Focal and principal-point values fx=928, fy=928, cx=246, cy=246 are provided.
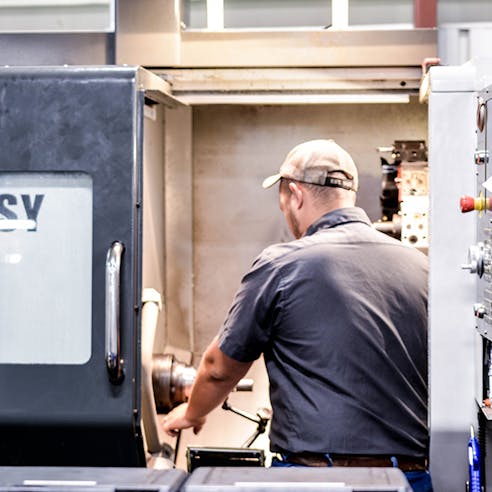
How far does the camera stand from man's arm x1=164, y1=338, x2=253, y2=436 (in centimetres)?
255

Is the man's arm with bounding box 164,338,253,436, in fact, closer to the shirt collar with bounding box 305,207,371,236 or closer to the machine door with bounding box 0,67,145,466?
the machine door with bounding box 0,67,145,466

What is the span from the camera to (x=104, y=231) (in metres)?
2.35

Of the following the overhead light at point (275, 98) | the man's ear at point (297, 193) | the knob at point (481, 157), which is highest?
the overhead light at point (275, 98)

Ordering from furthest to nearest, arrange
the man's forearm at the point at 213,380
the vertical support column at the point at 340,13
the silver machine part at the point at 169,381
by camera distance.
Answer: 1. the vertical support column at the point at 340,13
2. the silver machine part at the point at 169,381
3. the man's forearm at the point at 213,380

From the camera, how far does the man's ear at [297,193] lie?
2.66 m

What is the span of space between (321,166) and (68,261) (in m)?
0.77

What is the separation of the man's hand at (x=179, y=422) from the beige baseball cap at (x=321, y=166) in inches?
30.0

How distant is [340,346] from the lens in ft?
7.89

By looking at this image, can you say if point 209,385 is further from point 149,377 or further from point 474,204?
point 474,204

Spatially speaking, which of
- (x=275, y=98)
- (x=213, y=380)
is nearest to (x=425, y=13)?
(x=275, y=98)

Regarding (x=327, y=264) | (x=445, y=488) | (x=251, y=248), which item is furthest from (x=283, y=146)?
(x=445, y=488)

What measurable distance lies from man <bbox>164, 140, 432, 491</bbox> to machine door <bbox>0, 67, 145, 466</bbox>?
1.13ft

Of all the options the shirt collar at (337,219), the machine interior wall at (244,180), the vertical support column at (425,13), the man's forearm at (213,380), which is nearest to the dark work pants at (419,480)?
the man's forearm at (213,380)

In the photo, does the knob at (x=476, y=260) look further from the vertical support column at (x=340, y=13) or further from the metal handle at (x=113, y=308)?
the vertical support column at (x=340, y=13)
